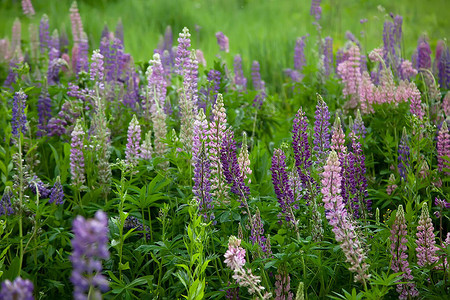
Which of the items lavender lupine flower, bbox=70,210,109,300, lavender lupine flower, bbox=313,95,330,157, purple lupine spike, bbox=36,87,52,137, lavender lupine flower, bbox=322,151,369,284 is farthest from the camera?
purple lupine spike, bbox=36,87,52,137

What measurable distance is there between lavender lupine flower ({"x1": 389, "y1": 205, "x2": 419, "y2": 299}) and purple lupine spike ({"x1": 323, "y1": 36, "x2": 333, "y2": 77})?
295 cm

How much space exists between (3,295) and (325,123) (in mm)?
1795

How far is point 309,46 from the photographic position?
19.8ft

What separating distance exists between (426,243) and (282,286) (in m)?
0.64

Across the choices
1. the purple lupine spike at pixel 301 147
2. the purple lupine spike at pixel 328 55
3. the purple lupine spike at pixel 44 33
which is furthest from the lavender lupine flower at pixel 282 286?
the purple lupine spike at pixel 44 33

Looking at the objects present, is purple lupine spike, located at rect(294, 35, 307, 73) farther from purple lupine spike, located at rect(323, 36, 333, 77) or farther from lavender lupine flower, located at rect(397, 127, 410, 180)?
lavender lupine flower, located at rect(397, 127, 410, 180)

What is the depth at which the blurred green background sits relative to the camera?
6.80 metres

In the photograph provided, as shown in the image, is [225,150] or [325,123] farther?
[325,123]

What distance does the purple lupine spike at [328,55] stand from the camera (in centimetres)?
499

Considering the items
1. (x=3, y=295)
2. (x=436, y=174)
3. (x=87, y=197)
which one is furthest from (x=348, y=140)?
(x=3, y=295)

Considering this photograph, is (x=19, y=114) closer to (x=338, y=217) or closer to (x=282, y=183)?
(x=282, y=183)

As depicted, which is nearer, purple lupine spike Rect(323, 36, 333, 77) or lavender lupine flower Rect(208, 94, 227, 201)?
lavender lupine flower Rect(208, 94, 227, 201)

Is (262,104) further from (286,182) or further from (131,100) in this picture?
(286,182)

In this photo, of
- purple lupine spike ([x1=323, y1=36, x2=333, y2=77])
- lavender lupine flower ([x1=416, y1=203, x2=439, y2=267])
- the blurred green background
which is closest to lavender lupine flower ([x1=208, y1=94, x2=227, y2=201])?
lavender lupine flower ([x1=416, y1=203, x2=439, y2=267])
